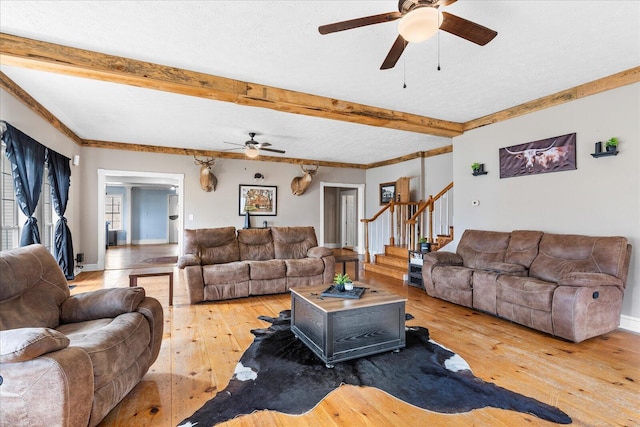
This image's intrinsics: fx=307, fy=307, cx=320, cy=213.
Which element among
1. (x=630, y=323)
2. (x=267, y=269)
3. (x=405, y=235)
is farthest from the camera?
(x=405, y=235)

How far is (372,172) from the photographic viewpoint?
28.3 feet

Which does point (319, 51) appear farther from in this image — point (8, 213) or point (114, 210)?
point (114, 210)

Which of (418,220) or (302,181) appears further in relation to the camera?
(302,181)

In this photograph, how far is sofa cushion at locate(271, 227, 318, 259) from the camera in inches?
202

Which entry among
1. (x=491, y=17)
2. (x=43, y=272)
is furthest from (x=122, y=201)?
(x=491, y=17)

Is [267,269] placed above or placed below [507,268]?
below

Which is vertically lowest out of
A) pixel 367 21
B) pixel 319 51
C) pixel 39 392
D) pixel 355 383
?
pixel 355 383

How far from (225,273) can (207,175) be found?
3199 millimetres

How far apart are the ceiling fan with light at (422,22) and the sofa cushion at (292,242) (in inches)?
145

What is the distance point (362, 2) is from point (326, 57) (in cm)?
76

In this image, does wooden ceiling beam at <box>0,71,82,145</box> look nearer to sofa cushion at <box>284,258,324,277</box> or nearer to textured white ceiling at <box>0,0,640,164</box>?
textured white ceiling at <box>0,0,640,164</box>

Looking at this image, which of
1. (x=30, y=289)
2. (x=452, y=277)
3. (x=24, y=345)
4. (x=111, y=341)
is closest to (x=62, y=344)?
(x=24, y=345)

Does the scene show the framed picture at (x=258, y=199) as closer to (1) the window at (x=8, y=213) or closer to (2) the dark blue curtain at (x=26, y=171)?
(2) the dark blue curtain at (x=26, y=171)

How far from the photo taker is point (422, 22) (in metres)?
1.72
